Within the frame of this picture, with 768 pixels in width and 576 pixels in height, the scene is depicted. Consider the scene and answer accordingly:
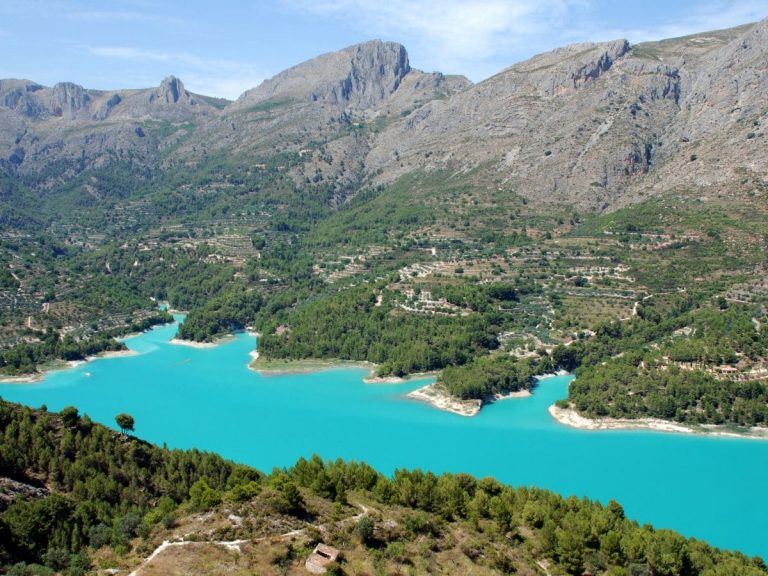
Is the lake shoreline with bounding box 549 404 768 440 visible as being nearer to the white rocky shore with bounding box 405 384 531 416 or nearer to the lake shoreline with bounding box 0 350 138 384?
the white rocky shore with bounding box 405 384 531 416

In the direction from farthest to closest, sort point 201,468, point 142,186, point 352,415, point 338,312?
point 142,186 < point 338,312 < point 352,415 < point 201,468

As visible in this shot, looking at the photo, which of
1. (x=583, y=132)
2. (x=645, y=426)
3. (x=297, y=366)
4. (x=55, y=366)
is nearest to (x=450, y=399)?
(x=645, y=426)

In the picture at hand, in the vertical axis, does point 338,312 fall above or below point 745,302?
below

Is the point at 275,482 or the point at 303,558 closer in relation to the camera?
the point at 303,558

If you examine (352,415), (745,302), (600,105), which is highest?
(600,105)

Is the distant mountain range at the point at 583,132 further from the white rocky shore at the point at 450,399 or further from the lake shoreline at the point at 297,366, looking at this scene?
the lake shoreline at the point at 297,366

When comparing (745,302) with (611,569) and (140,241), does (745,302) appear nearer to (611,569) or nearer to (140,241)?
(611,569)

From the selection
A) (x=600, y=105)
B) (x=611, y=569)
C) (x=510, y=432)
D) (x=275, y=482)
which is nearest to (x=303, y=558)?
(x=275, y=482)

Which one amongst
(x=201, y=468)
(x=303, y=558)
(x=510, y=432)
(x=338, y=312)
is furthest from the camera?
(x=338, y=312)

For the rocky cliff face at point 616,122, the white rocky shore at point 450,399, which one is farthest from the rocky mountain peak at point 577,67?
the white rocky shore at point 450,399
